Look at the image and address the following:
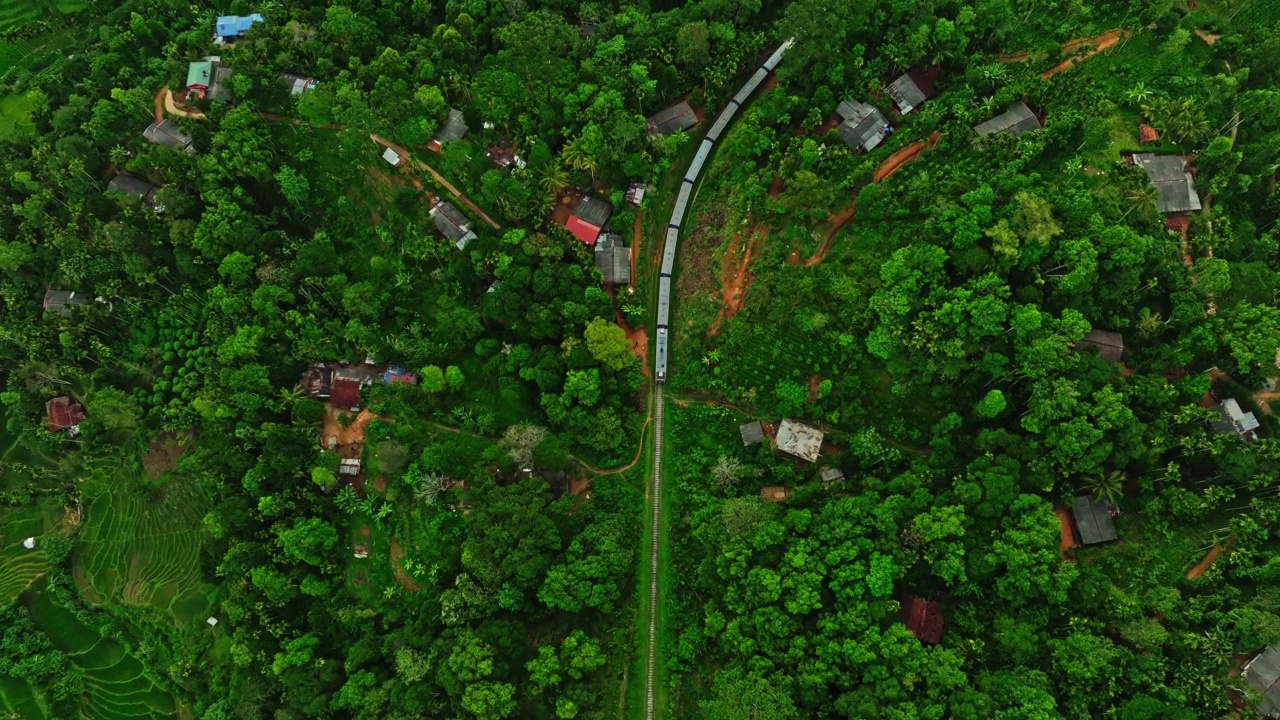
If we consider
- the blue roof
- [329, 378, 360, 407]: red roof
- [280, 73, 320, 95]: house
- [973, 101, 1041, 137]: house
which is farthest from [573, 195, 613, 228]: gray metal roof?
the blue roof

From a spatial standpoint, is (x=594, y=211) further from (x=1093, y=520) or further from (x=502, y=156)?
(x=1093, y=520)

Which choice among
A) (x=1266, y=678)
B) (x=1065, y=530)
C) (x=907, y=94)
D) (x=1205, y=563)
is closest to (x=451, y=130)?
(x=907, y=94)

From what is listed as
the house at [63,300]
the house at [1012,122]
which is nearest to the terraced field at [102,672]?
the house at [63,300]

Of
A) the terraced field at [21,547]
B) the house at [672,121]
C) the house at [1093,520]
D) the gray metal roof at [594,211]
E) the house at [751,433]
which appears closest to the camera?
the house at [1093,520]

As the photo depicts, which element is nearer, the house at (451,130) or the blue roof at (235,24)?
the house at (451,130)

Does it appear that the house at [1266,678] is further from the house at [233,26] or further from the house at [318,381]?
the house at [233,26]
